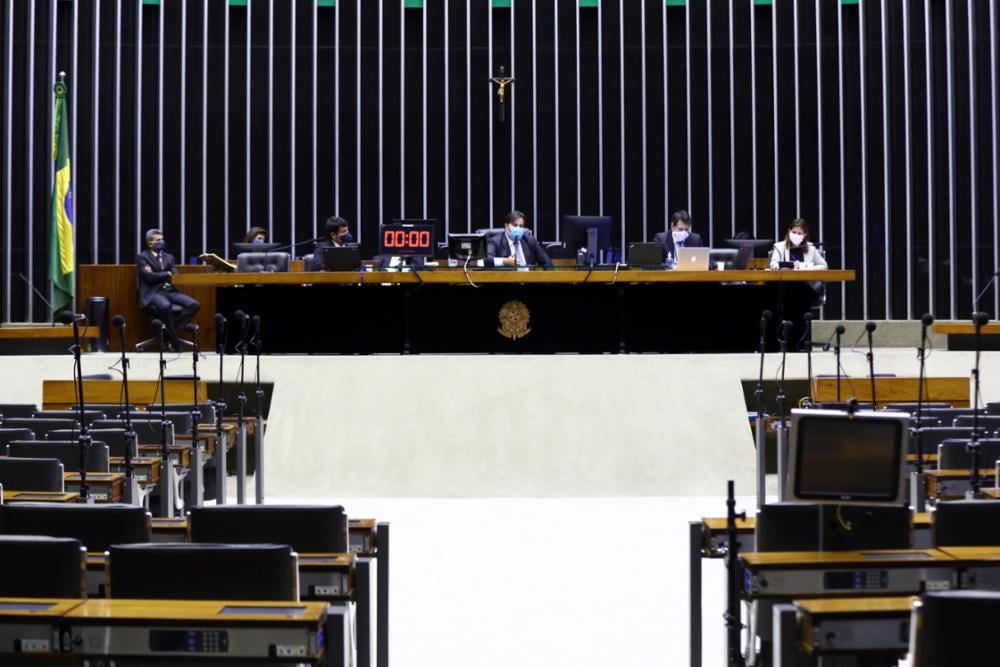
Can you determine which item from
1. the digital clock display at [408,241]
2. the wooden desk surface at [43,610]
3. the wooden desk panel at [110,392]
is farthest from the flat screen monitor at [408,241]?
the wooden desk surface at [43,610]

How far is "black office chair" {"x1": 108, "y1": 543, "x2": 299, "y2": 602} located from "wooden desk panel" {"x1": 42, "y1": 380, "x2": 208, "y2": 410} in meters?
6.84

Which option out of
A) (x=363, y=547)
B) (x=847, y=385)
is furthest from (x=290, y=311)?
(x=363, y=547)

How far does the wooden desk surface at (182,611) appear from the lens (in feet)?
9.12

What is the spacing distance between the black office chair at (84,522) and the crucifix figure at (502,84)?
12.3 meters

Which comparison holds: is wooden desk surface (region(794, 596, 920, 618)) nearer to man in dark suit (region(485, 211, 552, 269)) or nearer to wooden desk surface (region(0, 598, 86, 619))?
wooden desk surface (region(0, 598, 86, 619))

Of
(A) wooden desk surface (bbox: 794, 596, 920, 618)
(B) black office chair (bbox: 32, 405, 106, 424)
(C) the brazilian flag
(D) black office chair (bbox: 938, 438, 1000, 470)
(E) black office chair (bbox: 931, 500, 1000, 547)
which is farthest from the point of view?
(C) the brazilian flag

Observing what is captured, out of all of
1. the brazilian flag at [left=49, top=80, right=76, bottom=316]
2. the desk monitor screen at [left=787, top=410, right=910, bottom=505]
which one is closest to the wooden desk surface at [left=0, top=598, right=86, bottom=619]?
the desk monitor screen at [left=787, top=410, right=910, bottom=505]

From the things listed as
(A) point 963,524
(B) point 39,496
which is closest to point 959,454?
(A) point 963,524

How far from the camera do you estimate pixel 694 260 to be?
439 inches

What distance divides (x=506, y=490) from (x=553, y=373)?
1.15 m

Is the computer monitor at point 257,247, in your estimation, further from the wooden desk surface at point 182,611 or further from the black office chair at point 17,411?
the wooden desk surface at point 182,611

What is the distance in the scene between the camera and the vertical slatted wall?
51.2 ft

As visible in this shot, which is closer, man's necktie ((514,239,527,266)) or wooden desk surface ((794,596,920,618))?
wooden desk surface ((794,596,920,618))

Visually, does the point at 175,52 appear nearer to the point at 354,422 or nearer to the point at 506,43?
the point at 506,43
